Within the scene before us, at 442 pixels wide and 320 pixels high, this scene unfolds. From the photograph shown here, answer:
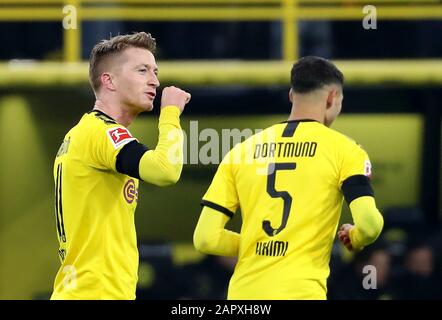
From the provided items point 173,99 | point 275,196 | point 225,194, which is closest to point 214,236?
point 225,194

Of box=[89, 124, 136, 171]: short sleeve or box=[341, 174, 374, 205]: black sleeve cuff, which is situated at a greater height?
box=[89, 124, 136, 171]: short sleeve

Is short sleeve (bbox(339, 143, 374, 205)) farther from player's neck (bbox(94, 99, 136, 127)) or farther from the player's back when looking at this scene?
player's neck (bbox(94, 99, 136, 127))

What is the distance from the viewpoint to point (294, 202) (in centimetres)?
645

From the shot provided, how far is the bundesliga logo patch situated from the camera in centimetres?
631

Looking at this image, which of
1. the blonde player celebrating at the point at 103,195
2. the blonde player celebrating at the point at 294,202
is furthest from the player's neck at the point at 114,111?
the blonde player celebrating at the point at 294,202

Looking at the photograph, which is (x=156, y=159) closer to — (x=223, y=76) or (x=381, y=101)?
(x=223, y=76)

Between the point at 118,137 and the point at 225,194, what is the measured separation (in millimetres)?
644

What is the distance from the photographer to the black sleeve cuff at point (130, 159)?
6215 millimetres

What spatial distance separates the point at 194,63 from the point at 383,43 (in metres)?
1.75

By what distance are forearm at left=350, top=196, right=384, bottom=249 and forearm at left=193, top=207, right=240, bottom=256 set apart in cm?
64

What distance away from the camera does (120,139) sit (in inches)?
249

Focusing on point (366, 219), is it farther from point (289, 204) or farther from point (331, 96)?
point (331, 96)

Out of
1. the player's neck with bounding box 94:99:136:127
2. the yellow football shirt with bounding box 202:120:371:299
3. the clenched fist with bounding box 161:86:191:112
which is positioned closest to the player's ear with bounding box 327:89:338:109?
the yellow football shirt with bounding box 202:120:371:299

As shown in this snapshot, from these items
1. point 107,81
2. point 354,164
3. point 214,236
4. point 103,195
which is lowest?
point 214,236
